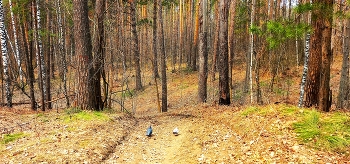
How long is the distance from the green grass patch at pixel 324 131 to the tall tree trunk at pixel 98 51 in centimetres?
801

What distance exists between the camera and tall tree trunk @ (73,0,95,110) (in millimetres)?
9867

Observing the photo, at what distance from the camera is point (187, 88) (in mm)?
23188

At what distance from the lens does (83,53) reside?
10.1 metres

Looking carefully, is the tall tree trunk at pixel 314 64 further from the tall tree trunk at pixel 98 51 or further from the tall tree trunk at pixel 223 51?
the tall tree trunk at pixel 98 51

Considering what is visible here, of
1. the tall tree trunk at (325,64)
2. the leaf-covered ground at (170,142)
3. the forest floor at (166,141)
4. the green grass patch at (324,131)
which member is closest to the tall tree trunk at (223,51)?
the forest floor at (166,141)

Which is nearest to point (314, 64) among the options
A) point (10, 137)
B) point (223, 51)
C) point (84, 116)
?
point (223, 51)

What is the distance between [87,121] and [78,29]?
3817 millimetres

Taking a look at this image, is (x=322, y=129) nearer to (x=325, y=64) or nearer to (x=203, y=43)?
(x=325, y=64)

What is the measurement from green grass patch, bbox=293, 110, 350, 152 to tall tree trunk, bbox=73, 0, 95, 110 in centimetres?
794

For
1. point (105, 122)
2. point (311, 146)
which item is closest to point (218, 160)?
point (311, 146)

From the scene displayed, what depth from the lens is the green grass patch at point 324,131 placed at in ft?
17.5

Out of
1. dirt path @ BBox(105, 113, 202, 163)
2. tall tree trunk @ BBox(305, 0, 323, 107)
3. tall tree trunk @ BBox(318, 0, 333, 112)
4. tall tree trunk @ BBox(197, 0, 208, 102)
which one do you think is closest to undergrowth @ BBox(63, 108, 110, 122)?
dirt path @ BBox(105, 113, 202, 163)

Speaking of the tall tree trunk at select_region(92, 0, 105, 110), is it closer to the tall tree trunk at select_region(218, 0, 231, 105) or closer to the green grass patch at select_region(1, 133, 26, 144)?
the green grass patch at select_region(1, 133, 26, 144)

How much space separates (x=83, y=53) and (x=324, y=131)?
8790mm
